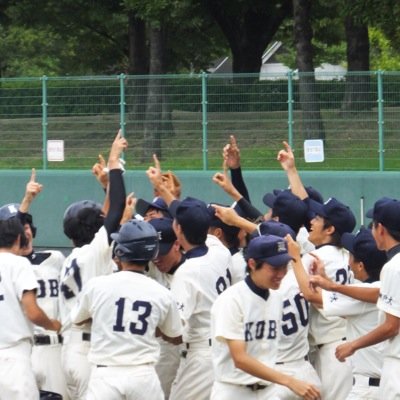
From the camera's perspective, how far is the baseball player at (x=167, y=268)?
903 centimetres

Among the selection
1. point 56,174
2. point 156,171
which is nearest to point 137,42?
point 56,174

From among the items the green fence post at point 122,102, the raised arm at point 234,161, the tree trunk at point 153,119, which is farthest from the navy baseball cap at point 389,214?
the green fence post at point 122,102

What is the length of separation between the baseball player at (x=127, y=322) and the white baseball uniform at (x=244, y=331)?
397mm

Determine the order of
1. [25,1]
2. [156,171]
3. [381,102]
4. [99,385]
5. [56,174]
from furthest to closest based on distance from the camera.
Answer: [25,1] < [56,174] < [381,102] < [156,171] < [99,385]

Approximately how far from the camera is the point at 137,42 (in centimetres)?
3694

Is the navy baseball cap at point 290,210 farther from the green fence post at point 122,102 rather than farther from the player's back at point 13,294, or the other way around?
the green fence post at point 122,102

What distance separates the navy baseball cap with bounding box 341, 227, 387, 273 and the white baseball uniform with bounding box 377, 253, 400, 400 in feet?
1.90

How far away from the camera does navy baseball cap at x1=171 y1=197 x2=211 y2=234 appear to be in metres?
8.54

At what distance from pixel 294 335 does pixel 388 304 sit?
0.98 metres

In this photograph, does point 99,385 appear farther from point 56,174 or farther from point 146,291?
point 56,174

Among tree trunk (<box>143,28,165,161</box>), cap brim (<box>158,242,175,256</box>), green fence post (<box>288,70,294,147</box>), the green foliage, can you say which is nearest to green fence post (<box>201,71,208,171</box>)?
tree trunk (<box>143,28,165,161</box>)

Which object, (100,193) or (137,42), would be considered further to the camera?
(137,42)

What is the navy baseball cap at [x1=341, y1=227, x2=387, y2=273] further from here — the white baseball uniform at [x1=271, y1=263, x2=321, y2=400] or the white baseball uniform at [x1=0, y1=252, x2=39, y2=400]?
the white baseball uniform at [x1=0, y1=252, x2=39, y2=400]

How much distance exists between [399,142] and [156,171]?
1147cm
